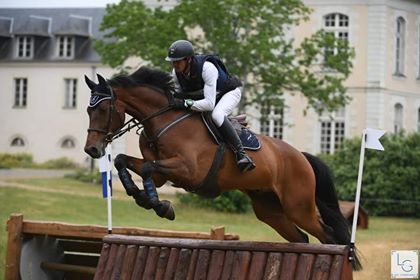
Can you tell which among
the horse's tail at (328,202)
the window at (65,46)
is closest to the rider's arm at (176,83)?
the horse's tail at (328,202)

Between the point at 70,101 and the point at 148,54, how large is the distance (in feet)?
71.1

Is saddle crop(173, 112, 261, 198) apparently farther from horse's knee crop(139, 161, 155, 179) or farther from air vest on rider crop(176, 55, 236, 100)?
horse's knee crop(139, 161, 155, 179)

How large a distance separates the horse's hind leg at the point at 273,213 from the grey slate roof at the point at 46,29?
37.1 m

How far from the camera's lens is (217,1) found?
80.5 ft

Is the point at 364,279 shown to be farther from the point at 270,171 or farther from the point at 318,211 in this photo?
the point at 270,171

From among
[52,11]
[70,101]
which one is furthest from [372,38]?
[52,11]

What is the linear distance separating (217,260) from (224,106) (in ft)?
4.59

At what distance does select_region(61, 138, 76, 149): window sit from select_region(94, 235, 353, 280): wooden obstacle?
123 feet

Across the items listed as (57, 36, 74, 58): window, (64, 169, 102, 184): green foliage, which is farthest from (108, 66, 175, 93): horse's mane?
(57, 36, 74, 58): window

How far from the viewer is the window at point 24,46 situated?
4634 cm

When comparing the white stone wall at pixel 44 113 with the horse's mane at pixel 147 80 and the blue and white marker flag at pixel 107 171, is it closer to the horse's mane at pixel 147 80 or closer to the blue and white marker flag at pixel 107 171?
the blue and white marker flag at pixel 107 171

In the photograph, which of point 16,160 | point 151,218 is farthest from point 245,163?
point 16,160

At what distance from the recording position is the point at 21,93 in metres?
46.0

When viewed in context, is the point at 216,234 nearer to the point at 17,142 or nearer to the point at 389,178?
the point at 389,178
